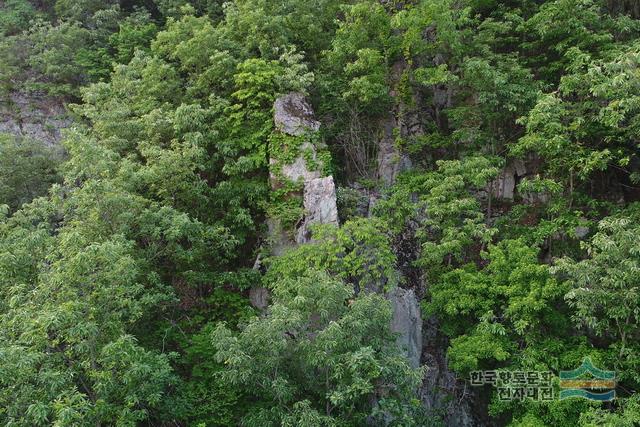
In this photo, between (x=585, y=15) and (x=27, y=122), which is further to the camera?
(x=27, y=122)

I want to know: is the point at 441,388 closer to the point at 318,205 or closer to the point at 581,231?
the point at 581,231

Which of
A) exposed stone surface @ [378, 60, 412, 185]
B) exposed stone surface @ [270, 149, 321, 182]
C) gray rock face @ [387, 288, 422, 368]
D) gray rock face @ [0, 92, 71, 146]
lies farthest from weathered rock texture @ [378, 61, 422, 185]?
gray rock face @ [0, 92, 71, 146]

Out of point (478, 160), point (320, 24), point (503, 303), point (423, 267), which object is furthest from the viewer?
point (320, 24)

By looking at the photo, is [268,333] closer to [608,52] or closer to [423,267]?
[423,267]

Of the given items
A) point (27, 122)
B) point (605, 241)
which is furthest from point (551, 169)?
point (27, 122)

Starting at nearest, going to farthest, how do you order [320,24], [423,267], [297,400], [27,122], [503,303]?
1. [297,400]
2. [503,303]
3. [423,267]
4. [320,24]
5. [27,122]
